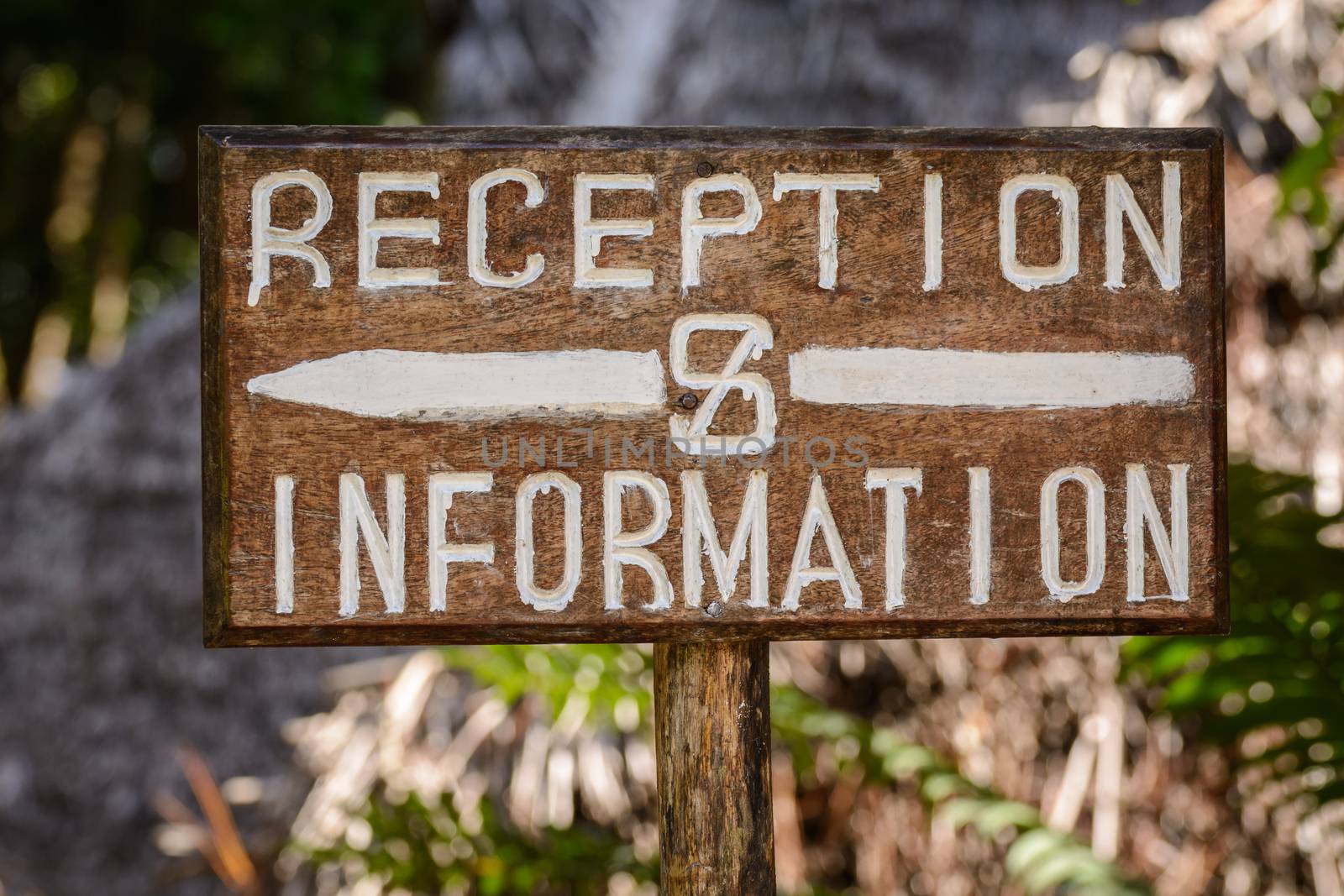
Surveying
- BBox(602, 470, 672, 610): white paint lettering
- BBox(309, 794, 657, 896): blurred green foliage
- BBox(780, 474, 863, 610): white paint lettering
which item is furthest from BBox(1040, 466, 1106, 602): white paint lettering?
BBox(309, 794, 657, 896): blurred green foliage

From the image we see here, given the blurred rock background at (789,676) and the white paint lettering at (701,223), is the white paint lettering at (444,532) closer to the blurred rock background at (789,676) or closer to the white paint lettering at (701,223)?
the white paint lettering at (701,223)

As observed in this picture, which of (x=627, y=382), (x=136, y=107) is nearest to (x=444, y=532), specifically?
(x=627, y=382)

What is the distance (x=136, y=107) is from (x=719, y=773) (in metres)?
3.83

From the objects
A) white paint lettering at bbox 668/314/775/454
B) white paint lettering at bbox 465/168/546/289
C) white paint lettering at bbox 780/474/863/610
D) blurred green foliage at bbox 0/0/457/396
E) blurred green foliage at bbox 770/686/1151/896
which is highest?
blurred green foliage at bbox 0/0/457/396

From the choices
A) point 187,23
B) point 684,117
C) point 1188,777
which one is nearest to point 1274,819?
point 1188,777

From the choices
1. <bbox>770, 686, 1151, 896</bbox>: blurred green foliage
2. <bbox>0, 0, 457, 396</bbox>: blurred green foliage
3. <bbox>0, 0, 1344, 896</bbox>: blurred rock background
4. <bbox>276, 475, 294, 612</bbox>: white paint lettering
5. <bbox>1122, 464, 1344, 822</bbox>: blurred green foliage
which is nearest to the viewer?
<bbox>276, 475, 294, 612</bbox>: white paint lettering

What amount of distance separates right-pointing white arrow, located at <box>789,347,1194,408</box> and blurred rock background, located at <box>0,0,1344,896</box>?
0.47 meters

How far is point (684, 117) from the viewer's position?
6.14 ft

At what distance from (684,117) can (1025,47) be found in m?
0.63

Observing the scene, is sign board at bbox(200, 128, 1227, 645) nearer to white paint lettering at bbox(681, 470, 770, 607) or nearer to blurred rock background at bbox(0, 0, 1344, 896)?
white paint lettering at bbox(681, 470, 770, 607)

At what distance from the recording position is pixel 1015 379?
647mm

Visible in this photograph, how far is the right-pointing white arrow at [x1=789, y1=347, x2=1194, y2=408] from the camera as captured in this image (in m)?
0.65

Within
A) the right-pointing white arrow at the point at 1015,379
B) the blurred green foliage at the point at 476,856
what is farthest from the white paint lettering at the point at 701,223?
the blurred green foliage at the point at 476,856

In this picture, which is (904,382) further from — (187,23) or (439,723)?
(187,23)
